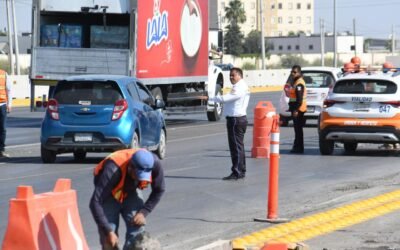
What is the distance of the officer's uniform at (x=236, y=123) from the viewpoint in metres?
17.5

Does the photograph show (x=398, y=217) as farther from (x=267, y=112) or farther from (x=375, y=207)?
(x=267, y=112)

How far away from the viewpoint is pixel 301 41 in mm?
160250

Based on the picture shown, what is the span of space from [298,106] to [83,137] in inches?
207

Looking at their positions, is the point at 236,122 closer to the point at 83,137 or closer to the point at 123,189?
the point at 83,137

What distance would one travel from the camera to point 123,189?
8.81 meters

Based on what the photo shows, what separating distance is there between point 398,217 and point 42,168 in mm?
7981

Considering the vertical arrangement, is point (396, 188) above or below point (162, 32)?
below

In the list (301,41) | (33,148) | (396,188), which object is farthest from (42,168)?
(301,41)

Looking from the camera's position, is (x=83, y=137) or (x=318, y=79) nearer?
(x=83, y=137)

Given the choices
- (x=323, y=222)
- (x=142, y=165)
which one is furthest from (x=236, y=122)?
(x=142, y=165)

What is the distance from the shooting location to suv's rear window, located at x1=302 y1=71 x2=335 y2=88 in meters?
30.7

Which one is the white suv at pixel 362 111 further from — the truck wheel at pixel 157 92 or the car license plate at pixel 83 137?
the truck wheel at pixel 157 92

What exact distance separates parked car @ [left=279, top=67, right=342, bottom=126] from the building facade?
147m

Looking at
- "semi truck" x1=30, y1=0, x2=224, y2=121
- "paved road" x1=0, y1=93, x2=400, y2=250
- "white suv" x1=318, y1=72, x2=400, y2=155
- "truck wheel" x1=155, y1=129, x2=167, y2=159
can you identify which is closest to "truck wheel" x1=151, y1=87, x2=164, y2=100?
"semi truck" x1=30, y1=0, x2=224, y2=121
